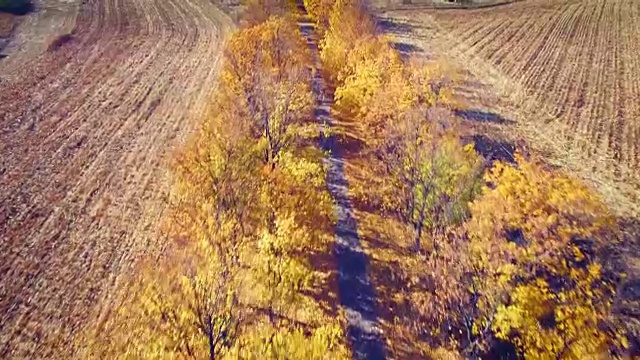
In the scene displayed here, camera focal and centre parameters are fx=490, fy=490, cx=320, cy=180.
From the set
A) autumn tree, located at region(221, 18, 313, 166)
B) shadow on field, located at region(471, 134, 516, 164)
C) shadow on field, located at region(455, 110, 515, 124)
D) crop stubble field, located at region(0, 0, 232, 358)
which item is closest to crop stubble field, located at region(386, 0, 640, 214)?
shadow on field, located at region(455, 110, 515, 124)

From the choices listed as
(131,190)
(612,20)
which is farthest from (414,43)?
(131,190)

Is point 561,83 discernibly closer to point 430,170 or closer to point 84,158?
point 430,170

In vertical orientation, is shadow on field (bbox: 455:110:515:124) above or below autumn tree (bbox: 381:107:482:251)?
below

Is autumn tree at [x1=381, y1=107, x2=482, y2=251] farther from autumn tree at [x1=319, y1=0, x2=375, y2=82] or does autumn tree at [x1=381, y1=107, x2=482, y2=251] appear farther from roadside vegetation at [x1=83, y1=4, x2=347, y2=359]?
autumn tree at [x1=319, y1=0, x2=375, y2=82]

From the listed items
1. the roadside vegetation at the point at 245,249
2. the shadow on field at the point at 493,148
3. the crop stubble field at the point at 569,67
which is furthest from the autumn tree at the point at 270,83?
the crop stubble field at the point at 569,67

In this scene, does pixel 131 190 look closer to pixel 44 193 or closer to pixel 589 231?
pixel 44 193

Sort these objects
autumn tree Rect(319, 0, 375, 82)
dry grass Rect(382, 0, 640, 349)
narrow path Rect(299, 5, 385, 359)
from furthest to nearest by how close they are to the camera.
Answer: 1. autumn tree Rect(319, 0, 375, 82)
2. dry grass Rect(382, 0, 640, 349)
3. narrow path Rect(299, 5, 385, 359)

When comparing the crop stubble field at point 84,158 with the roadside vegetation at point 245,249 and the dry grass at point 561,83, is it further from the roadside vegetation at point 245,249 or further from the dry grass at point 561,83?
the dry grass at point 561,83
